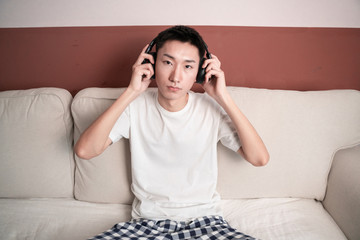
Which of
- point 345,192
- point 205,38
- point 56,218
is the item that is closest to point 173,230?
point 56,218

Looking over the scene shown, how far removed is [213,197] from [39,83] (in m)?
1.46

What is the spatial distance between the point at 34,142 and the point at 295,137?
158 cm

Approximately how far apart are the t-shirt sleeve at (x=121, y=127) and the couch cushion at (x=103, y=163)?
17 cm

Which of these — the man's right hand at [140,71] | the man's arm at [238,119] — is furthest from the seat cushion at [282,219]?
the man's right hand at [140,71]

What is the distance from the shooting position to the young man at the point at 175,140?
1.21 m

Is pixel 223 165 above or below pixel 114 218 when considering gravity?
above

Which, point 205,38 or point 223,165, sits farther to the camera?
point 205,38

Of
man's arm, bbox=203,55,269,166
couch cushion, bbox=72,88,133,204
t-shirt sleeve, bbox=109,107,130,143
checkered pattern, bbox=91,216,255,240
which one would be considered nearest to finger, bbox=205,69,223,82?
man's arm, bbox=203,55,269,166

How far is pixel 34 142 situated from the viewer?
1.49 metres

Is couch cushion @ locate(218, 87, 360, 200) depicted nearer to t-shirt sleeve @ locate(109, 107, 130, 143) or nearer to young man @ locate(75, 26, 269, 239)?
young man @ locate(75, 26, 269, 239)

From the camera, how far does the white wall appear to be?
159 centimetres

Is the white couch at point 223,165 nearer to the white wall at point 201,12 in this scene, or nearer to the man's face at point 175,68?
the man's face at point 175,68

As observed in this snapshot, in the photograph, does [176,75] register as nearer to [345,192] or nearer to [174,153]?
[174,153]

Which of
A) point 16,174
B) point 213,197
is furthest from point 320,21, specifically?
point 16,174
